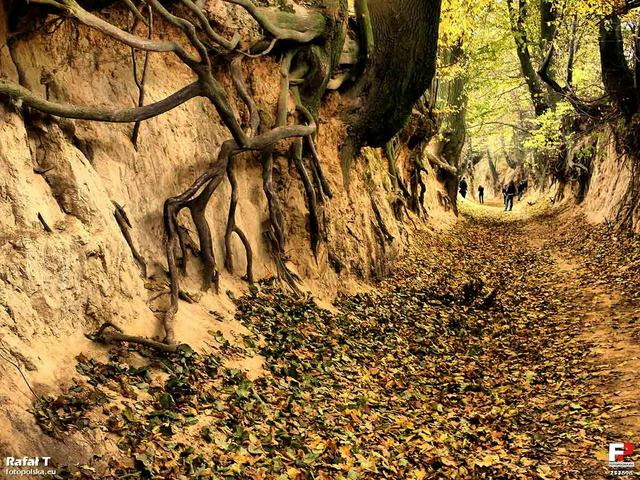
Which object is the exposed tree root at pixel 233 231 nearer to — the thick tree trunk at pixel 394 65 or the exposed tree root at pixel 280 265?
the exposed tree root at pixel 280 265

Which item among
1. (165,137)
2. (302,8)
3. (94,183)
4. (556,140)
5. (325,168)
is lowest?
(94,183)

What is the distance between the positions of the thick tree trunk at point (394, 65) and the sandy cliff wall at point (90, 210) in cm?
236

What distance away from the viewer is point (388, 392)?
6.54m

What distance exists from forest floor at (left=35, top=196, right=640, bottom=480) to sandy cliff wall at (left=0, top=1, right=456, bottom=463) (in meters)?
0.31

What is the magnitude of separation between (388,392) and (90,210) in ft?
13.0

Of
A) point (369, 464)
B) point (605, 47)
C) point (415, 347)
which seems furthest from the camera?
point (605, 47)

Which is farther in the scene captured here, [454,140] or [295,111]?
[454,140]

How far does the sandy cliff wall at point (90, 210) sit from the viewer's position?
391cm

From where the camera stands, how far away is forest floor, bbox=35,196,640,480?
4.17 m

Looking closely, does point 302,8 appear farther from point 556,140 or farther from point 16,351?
point 556,140

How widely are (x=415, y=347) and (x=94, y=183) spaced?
5126mm

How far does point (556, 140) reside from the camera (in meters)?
21.9

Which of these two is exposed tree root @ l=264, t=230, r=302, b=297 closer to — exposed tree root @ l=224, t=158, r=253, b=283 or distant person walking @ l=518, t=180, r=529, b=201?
exposed tree root @ l=224, t=158, r=253, b=283

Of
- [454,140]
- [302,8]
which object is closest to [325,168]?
[302,8]
